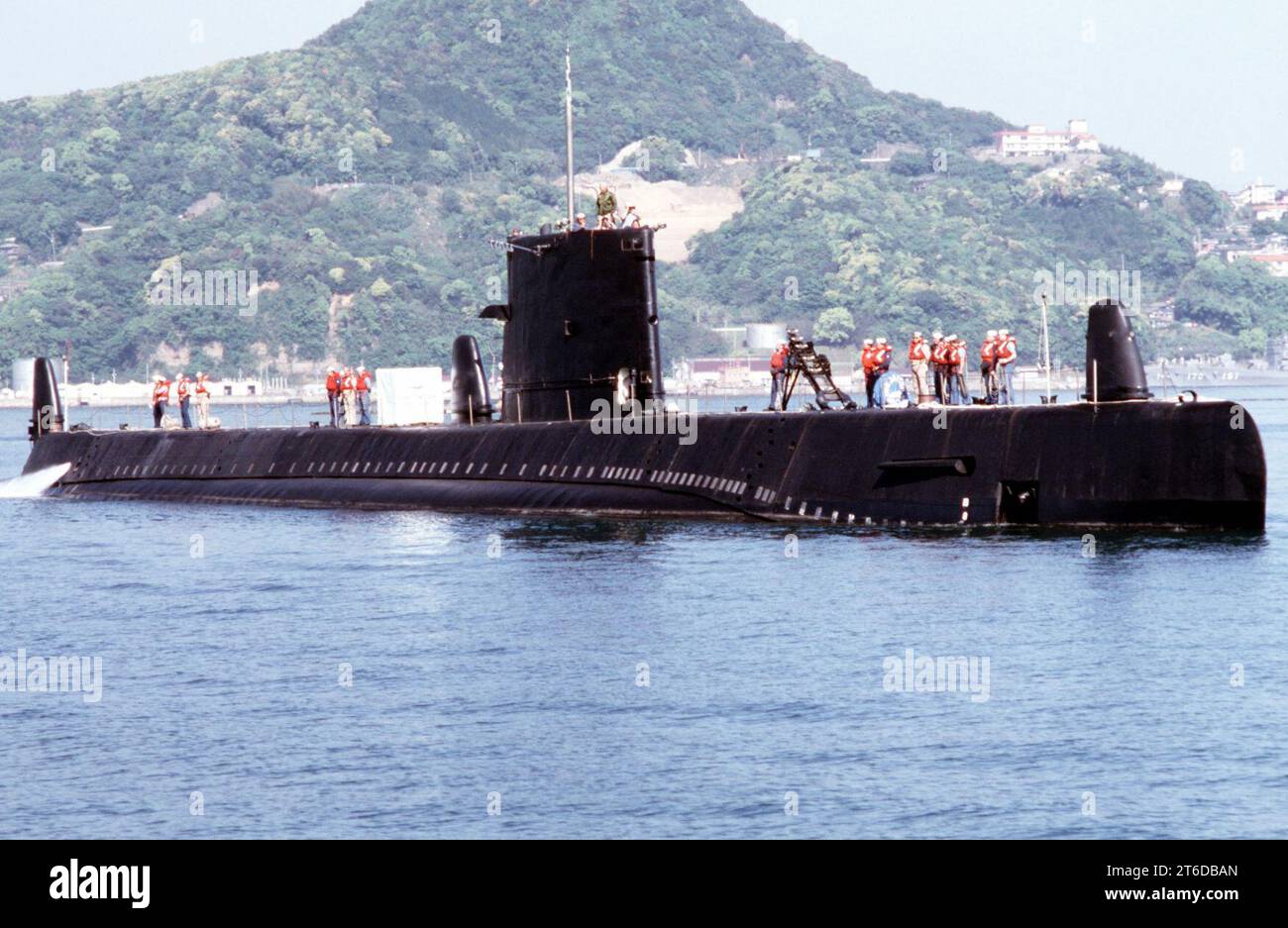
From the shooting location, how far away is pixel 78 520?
42500 mm

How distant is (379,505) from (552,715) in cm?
2164

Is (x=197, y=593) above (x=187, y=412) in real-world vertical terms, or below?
below

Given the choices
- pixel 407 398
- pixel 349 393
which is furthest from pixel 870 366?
pixel 349 393

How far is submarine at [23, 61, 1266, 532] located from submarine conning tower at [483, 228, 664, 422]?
4 centimetres

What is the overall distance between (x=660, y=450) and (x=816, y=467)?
370 centimetres

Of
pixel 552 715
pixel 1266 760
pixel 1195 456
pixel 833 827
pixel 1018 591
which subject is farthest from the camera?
pixel 1195 456

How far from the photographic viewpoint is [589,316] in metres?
35.5

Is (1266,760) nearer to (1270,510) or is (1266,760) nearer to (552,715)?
(552,715)

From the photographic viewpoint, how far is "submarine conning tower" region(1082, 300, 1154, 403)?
1159 inches

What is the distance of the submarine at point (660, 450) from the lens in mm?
28438

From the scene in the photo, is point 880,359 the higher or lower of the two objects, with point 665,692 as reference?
higher

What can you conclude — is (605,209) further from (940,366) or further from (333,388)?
(333,388)

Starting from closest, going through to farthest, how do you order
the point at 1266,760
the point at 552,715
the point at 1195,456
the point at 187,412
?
the point at 1266,760, the point at 552,715, the point at 1195,456, the point at 187,412
